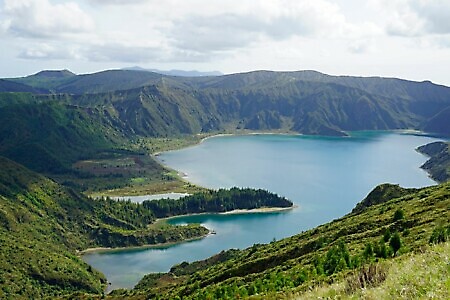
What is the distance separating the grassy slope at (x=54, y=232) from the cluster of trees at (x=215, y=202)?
25.5 feet

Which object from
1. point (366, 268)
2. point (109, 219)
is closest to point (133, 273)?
point (109, 219)

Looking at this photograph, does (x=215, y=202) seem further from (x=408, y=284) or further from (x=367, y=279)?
(x=408, y=284)

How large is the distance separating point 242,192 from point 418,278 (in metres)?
175

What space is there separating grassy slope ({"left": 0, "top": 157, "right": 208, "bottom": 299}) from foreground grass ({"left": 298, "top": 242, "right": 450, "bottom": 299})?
307ft

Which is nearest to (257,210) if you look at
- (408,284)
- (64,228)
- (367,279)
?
(64,228)

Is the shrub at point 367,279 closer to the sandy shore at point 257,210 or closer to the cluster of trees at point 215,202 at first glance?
the cluster of trees at point 215,202

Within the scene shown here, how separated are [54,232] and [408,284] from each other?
138 m

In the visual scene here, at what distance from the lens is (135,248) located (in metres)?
142

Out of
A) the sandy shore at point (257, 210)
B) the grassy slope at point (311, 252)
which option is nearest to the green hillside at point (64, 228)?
the sandy shore at point (257, 210)

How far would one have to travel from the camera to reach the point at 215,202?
18200cm

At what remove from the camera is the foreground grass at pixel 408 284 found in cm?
1391

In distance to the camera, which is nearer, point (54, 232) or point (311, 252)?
point (311, 252)

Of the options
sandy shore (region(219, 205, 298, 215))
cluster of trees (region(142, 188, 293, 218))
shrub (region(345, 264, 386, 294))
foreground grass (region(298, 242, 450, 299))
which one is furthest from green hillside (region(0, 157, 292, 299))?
foreground grass (region(298, 242, 450, 299))

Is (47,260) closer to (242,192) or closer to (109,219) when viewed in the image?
(109,219)
